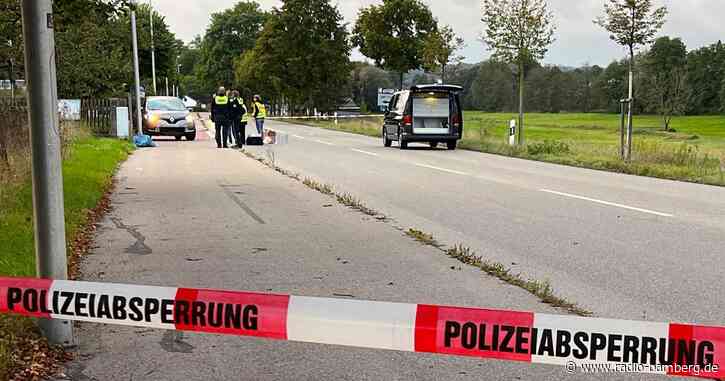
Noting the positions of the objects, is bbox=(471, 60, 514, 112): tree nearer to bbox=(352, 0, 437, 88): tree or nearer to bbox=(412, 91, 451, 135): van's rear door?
bbox=(352, 0, 437, 88): tree

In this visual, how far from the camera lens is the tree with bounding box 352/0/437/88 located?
54219mm

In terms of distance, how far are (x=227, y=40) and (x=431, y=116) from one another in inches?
3637

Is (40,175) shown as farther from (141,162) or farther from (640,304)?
(141,162)

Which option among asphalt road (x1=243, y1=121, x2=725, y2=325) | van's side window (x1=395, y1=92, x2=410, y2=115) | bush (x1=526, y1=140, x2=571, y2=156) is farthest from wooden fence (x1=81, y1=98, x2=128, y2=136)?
bush (x1=526, y1=140, x2=571, y2=156)

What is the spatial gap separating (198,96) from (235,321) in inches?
6117

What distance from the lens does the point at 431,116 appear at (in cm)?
2773

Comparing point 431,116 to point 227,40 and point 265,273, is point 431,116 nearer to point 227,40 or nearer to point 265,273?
point 265,273

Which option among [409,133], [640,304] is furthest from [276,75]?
[640,304]

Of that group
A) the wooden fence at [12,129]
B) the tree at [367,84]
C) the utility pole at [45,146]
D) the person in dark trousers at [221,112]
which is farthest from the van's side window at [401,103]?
the tree at [367,84]

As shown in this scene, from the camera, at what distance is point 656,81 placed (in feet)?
216

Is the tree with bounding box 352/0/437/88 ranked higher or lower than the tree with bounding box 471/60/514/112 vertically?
higher

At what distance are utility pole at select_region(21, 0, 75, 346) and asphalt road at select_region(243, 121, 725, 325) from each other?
11.5ft

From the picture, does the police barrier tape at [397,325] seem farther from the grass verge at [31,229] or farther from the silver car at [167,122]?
the silver car at [167,122]

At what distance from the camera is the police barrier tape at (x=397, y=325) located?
278cm
